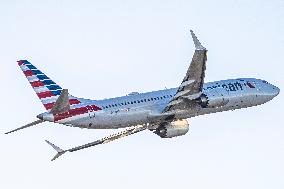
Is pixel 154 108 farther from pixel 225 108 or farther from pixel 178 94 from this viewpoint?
pixel 225 108

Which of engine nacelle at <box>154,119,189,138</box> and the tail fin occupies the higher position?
the tail fin

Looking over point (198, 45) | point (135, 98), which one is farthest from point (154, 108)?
point (198, 45)

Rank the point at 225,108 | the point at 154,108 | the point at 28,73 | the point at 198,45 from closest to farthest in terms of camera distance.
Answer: the point at 198,45
the point at 28,73
the point at 154,108
the point at 225,108

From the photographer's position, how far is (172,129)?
75188mm

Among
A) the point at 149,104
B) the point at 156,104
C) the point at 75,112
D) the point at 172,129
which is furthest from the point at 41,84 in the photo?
the point at 172,129

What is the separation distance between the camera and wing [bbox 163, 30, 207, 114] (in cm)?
6347

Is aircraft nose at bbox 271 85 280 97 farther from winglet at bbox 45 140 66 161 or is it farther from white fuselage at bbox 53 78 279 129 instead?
winglet at bbox 45 140 66 161

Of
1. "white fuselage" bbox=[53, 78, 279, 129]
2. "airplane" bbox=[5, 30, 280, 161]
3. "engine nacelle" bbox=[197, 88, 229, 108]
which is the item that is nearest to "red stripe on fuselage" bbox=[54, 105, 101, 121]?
"airplane" bbox=[5, 30, 280, 161]

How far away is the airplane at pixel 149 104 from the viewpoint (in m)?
66.4

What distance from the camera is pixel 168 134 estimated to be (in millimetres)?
75125

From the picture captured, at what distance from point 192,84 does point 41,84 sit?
16128 mm

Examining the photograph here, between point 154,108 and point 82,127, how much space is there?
9162 mm

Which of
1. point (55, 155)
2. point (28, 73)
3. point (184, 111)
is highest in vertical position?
point (28, 73)

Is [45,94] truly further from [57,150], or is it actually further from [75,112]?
[57,150]
